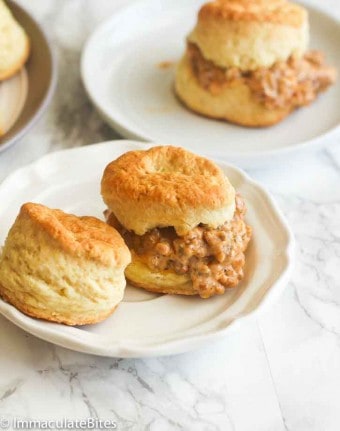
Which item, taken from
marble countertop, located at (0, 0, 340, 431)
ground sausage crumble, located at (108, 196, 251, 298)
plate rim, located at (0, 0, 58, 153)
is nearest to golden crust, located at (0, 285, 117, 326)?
marble countertop, located at (0, 0, 340, 431)

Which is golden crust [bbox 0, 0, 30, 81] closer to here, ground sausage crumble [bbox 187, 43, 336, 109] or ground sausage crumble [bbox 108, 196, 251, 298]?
ground sausage crumble [bbox 187, 43, 336, 109]

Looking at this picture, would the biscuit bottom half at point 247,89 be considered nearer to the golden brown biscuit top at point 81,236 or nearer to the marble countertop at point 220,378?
the marble countertop at point 220,378

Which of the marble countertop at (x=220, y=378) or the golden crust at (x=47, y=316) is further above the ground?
the golden crust at (x=47, y=316)

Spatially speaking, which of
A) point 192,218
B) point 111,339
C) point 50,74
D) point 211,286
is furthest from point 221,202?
point 50,74

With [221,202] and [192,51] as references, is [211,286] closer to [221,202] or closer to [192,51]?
[221,202]

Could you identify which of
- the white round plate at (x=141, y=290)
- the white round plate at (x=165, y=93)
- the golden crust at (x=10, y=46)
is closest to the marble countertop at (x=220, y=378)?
the white round plate at (x=141, y=290)

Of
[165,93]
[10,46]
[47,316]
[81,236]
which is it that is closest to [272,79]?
[165,93]
